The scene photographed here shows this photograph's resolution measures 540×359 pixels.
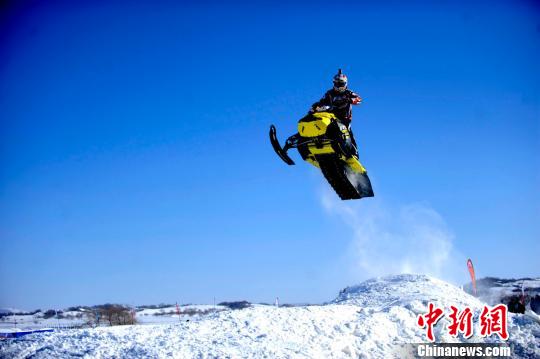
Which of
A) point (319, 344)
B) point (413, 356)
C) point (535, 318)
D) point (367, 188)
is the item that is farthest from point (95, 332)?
point (535, 318)

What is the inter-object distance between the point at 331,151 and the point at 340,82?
1.88 metres

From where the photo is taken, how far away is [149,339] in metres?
9.84

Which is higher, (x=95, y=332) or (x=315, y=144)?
(x=315, y=144)

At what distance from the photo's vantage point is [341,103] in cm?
1194

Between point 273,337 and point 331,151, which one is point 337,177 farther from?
point 273,337

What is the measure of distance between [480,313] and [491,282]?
14.5m

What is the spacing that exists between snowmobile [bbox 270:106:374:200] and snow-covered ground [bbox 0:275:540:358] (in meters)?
3.44

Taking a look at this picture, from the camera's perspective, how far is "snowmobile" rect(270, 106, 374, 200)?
443 inches

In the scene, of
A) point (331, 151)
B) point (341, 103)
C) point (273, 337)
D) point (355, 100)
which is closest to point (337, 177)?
point (331, 151)

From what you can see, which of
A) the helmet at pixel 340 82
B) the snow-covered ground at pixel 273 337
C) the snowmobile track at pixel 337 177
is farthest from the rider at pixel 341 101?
the snow-covered ground at pixel 273 337

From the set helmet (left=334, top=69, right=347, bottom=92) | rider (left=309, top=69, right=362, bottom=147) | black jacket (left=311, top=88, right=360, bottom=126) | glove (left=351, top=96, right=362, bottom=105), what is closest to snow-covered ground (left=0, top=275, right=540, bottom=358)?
rider (left=309, top=69, right=362, bottom=147)

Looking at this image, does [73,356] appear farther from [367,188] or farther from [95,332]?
[367,188]

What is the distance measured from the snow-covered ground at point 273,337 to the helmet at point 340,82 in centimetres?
587

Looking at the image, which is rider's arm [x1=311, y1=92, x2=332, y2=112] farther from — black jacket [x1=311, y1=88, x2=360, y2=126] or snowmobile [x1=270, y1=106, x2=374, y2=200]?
snowmobile [x1=270, y1=106, x2=374, y2=200]
